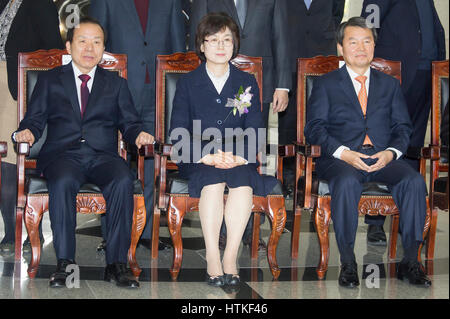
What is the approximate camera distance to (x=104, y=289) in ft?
10.3

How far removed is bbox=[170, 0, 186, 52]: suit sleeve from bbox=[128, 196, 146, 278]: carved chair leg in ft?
3.80

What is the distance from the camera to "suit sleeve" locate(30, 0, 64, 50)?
4.06 m

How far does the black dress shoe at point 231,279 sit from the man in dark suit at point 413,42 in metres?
1.61

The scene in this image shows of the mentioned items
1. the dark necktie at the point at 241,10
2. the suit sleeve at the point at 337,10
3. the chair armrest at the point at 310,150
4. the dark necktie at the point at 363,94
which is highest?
the suit sleeve at the point at 337,10

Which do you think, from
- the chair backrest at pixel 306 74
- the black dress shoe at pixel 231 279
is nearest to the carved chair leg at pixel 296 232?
the chair backrest at pixel 306 74

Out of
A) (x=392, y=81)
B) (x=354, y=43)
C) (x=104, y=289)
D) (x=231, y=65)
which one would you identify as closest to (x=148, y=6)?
(x=231, y=65)

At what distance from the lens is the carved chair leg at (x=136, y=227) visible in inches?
134

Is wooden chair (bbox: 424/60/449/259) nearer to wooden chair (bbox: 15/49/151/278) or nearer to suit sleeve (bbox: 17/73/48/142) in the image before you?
wooden chair (bbox: 15/49/151/278)

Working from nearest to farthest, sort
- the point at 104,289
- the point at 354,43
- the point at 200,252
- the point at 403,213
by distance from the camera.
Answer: the point at 104,289 → the point at 403,213 → the point at 354,43 → the point at 200,252

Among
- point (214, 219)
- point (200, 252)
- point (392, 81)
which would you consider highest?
point (392, 81)

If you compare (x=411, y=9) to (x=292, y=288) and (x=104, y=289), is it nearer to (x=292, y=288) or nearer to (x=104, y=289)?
(x=292, y=288)

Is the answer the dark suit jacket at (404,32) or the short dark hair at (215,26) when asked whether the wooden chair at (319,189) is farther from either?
the short dark hair at (215,26)

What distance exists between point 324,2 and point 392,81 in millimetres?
1280

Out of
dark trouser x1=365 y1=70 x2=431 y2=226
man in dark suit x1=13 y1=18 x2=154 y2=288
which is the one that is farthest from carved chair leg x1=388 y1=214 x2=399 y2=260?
man in dark suit x1=13 y1=18 x2=154 y2=288
